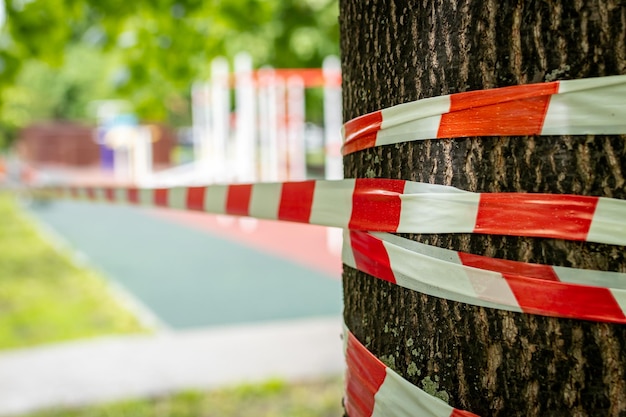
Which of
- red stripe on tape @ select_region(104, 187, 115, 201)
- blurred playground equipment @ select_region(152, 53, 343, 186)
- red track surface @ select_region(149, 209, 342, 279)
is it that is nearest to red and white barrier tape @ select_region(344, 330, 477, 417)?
red stripe on tape @ select_region(104, 187, 115, 201)

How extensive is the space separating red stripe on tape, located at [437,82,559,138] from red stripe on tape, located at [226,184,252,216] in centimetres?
56

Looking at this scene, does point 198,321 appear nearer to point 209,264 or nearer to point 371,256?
point 209,264

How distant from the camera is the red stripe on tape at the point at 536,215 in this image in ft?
2.74

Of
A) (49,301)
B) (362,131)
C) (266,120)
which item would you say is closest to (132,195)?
(362,131)

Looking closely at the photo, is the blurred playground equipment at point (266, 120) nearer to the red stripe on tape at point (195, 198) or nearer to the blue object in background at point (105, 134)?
the red stripe on tape at point (195, 198)

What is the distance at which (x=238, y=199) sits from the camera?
4.75 feet

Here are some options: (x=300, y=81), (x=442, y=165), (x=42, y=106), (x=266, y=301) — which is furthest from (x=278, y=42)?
(x=42, y=106)

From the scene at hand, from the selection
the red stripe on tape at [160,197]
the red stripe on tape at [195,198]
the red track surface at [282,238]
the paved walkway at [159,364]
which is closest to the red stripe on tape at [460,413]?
the red stripe on tape at [195,198]

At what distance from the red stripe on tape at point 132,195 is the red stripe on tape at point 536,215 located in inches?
64.7

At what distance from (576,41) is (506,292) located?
0.29 m

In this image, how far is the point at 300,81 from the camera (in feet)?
46.3

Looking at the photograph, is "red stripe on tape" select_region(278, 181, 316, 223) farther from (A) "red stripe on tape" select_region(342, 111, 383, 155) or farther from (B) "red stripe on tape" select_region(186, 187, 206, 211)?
(B) "red stripe on tape" select_region(186, 187, 206, 211)

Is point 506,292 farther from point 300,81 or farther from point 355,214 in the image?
point 300,81

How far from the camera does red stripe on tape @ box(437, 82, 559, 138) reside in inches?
33.4
